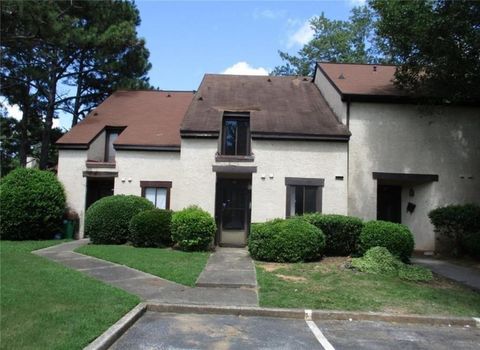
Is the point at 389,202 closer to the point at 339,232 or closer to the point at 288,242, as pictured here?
the point at 339,232

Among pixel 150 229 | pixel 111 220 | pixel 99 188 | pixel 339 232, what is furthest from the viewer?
pixel 99 188

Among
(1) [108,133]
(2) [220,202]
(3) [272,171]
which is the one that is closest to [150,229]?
(2) [220,202]

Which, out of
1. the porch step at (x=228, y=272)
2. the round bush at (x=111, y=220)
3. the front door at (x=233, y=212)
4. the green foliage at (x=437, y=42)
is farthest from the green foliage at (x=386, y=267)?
the round bush at (x=111, y=220)

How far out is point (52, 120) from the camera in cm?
2983

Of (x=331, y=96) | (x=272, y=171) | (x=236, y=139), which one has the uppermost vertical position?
(x=331, y=96)

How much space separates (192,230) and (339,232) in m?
4.50

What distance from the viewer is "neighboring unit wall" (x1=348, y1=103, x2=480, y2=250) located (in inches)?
688

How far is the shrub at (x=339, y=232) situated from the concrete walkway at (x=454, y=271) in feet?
6.72

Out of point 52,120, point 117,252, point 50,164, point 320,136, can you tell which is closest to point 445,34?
point 320,136

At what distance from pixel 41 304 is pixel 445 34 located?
40.2 feet

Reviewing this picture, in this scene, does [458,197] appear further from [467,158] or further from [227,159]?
[227,159]

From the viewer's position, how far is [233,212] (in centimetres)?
1778

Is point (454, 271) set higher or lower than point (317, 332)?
higher

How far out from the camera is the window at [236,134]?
18.0 metres
